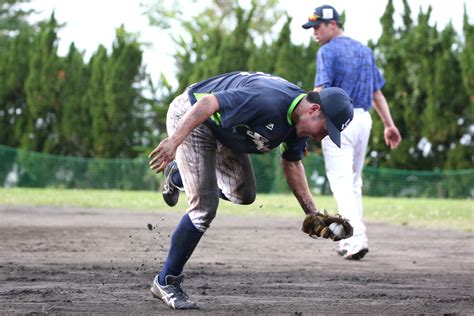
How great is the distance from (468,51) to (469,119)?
1956 millimetres

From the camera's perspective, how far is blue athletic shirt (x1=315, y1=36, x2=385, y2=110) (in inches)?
392

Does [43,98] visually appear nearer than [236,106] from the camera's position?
No

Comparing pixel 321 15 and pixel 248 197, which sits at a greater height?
pixel 321 15

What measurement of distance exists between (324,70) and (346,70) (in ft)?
0.73

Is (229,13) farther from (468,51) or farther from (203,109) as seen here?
(203,109)

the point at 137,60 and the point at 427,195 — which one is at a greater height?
the point at 137,60

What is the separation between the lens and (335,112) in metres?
6.11

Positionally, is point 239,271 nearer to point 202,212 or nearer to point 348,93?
point 348,93

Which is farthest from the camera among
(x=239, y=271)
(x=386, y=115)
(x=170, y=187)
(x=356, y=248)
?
(x=386, y=115)

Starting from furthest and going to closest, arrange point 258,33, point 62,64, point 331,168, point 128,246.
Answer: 1. point 258,33
2. point 62,64
3. point 128,246
4. point 331,168

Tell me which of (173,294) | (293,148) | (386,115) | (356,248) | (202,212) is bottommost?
(356,248)

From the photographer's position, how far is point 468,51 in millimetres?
26078

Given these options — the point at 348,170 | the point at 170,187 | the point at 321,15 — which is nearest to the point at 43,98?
the point at 321,15

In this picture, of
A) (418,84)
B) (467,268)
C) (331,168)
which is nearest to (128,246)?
(331,168)
